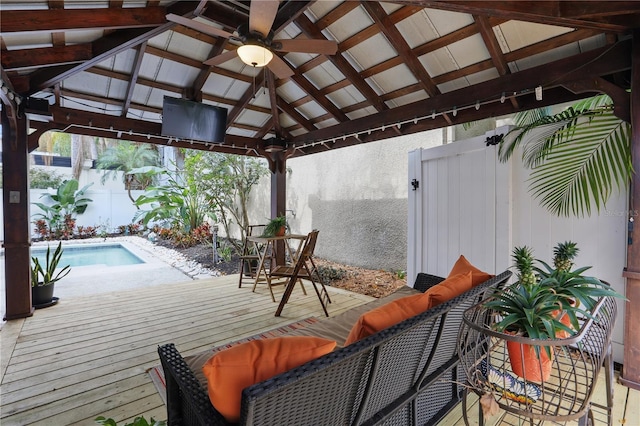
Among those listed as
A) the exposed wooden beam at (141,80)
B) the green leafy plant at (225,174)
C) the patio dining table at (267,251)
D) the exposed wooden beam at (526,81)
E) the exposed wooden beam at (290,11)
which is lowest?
the patio dining table at (267,251)

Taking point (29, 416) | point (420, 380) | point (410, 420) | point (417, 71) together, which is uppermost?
point (417, 71)

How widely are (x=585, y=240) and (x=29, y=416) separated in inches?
178

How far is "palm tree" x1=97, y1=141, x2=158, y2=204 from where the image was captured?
13055 millimetres

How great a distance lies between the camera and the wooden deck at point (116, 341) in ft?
6.73

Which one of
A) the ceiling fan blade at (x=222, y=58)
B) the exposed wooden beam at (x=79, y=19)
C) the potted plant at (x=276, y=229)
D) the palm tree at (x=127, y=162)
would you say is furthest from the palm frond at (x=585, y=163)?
the palm tree at (x=127, y=162)

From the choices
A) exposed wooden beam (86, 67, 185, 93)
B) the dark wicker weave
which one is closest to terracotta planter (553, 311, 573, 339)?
the dark wicker weave

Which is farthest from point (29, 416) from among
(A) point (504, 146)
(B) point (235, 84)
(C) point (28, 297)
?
(A) point (504, 146)

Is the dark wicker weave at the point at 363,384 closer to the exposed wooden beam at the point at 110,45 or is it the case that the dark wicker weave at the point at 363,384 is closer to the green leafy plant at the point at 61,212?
the exposed wooden beam at the point at 110,45

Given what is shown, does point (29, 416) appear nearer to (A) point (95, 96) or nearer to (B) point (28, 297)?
(B) point (28, 297)

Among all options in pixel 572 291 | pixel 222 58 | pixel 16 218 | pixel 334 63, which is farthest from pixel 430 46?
pixel 16 218

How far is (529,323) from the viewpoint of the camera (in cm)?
→ 115

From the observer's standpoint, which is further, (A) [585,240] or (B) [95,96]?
(B) [95,96]

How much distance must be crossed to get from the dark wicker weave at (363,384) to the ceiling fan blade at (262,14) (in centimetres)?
218

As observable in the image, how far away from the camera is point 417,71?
338 centimetres
